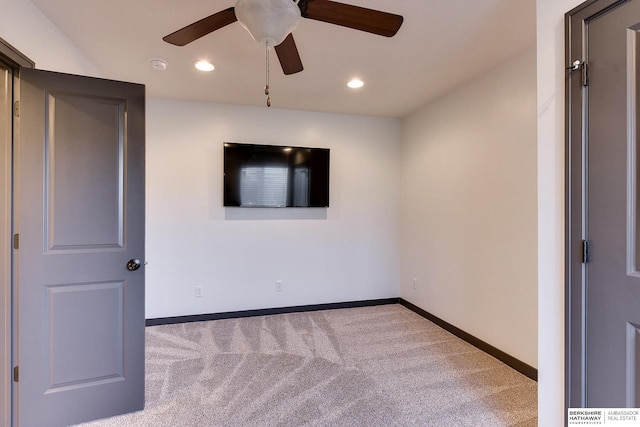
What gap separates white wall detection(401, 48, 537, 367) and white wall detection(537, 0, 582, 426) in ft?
2.92

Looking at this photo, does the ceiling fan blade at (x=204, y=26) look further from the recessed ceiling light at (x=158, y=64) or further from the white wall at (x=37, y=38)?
the recessed ceiling light at (x=158, y=64)

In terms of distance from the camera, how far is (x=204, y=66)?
8.41 feet

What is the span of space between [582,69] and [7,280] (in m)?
3.01

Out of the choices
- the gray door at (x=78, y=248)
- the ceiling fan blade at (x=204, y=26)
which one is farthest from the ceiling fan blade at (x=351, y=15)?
the gray door at (x=78, y=248)

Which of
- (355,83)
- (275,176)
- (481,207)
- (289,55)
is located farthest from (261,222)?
(481,207)

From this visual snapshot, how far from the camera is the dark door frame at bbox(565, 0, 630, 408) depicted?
133 cm

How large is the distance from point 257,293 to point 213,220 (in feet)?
3.28

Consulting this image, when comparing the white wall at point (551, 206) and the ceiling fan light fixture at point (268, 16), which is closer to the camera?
the ceiling fan light fixture at point (268, 16)

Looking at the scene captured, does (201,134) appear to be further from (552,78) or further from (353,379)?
(552,78)

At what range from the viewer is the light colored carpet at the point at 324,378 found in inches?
74.4

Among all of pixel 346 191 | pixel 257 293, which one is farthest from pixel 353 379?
pixel 346 191

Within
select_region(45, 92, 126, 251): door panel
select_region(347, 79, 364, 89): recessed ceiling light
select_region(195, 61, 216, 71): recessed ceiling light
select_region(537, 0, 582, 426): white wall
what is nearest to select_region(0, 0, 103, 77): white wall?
select_region(45, 92, 126, 251): door panel

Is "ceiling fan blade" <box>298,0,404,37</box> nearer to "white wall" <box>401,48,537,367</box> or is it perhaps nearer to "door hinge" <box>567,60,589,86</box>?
"door hinge" <box>567,60,589,86</box>

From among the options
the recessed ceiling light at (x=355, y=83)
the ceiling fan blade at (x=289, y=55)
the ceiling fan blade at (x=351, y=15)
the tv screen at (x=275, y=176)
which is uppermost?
the recessed ceiling light at (x=355, y=83)
